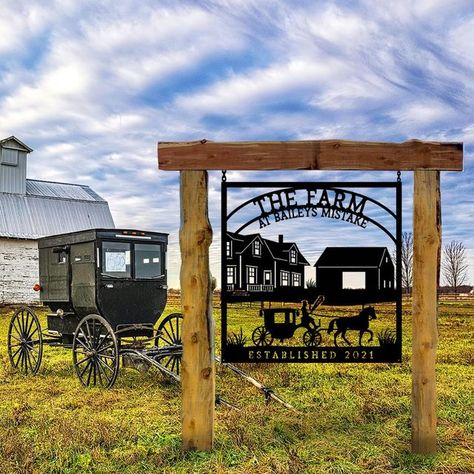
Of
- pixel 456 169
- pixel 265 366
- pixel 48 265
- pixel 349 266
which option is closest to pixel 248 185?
pixel 349 266

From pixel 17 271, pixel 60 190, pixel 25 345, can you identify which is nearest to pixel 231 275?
pixel 25 345

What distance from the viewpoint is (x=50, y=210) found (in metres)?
32.7

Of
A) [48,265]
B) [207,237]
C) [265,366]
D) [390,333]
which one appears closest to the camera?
[207,237]

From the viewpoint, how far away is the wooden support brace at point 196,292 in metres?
5.84

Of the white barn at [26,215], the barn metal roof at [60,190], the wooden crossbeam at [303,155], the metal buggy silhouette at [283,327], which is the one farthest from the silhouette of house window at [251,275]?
the barn metal roof at [60,190]

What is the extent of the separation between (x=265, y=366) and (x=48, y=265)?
4.44 m

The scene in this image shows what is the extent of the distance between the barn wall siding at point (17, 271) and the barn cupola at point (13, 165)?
328 centimetres

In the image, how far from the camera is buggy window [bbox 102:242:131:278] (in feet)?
34.1

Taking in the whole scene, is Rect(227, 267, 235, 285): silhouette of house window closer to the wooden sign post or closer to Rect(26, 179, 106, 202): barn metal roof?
the wooden sign post

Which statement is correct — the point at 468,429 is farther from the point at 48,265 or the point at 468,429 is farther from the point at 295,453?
the point at 48,265

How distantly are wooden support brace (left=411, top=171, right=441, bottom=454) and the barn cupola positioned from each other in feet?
94.2

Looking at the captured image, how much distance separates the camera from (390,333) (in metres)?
6.38

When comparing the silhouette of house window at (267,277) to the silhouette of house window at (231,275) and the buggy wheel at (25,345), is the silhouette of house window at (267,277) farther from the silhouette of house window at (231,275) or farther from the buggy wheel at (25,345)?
the buggy wheel at (25,345)

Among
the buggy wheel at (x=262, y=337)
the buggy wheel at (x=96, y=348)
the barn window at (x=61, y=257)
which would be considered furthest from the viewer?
the barn window at (x=61, y=257)
